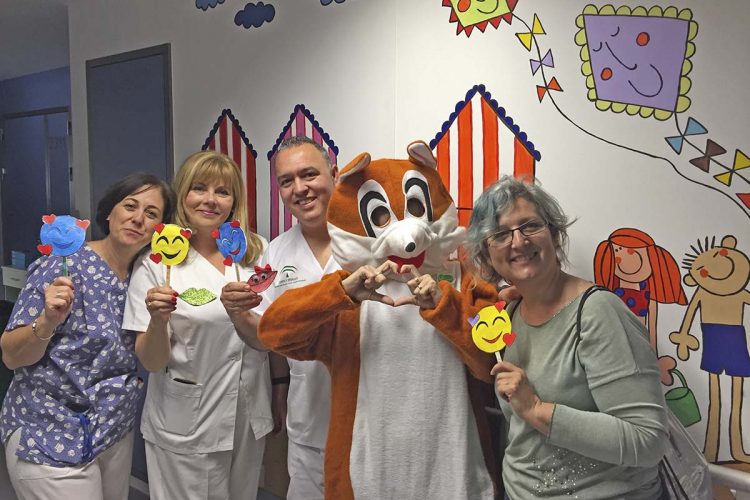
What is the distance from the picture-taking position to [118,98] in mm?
3088

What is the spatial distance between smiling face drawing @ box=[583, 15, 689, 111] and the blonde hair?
1.11 metres

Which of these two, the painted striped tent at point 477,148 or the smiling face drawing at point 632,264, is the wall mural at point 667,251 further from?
the painted striped tent at point 477,148

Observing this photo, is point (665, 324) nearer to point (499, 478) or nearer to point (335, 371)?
point (499, 478)

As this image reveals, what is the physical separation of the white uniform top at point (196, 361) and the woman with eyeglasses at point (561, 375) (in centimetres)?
92

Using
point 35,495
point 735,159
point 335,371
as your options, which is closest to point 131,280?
point 35,495

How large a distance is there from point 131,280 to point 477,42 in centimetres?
130

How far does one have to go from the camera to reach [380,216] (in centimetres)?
150

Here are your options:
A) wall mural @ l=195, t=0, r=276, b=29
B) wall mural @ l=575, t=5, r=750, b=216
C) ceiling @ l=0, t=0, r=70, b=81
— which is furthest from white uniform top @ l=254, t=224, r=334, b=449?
ceiling @ l=0, t=0, r=70, b=81

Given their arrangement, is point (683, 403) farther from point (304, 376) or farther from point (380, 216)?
point (304, 376)

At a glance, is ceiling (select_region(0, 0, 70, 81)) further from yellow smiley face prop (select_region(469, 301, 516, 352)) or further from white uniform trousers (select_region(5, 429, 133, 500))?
yellow smiley face prop (select_region(469, 301, 516, 352))

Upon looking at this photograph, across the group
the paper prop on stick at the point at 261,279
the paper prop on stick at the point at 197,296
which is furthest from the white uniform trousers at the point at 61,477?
the paper prop on stick at the point at 261,279

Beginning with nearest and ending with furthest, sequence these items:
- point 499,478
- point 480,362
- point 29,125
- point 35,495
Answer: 1. point 480,362
2. point 499,478
3. point 35,495
4. point 29,125

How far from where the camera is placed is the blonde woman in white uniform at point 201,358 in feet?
6.48

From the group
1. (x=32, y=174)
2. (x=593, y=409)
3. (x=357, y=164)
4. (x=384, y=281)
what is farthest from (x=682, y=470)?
(x=32, y=174)
